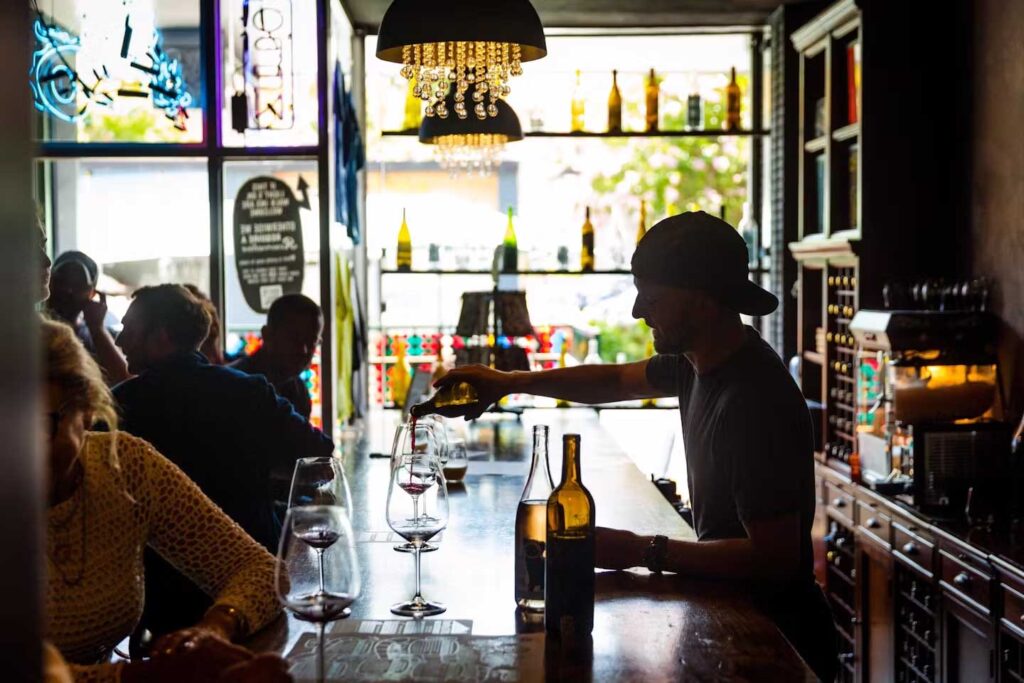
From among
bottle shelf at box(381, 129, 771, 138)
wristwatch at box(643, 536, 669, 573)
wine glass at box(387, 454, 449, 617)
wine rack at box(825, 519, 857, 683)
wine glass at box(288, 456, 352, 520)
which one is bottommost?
wine rack at box(825, 519, 857, 683)

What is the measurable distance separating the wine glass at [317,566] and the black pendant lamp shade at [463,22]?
4.56ft

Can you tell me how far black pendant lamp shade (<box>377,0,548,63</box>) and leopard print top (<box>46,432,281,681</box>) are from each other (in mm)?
1088

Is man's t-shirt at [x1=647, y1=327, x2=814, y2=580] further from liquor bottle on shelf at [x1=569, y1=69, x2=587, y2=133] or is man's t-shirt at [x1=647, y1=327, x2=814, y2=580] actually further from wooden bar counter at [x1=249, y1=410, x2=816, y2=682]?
liquor bottle on shelf at [x1=569, y1=69, x2=587, y2=133]

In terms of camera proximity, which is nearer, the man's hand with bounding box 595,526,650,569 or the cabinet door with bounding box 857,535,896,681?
the man's hand with bounding box 595,526,650,569

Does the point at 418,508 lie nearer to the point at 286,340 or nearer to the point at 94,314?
the point at 286,340

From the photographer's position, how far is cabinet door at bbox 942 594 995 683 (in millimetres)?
3148

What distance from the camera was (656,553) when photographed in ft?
6.93

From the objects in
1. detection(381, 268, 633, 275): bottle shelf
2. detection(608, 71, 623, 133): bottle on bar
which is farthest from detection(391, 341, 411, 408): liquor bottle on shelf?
detection(608, 71, 623, 133): bottle on bar

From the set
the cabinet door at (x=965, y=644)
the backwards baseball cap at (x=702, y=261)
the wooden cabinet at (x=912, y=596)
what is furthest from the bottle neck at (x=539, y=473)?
the cabinet door at (x=965, y=644)

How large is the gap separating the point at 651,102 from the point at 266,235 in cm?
213

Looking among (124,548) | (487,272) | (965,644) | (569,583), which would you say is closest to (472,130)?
(487,272)

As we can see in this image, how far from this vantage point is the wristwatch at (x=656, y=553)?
83.0 inches

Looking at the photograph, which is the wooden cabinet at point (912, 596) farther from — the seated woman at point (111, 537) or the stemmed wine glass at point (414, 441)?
the seated woman at point (111, 537)

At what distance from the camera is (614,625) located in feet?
6.03
